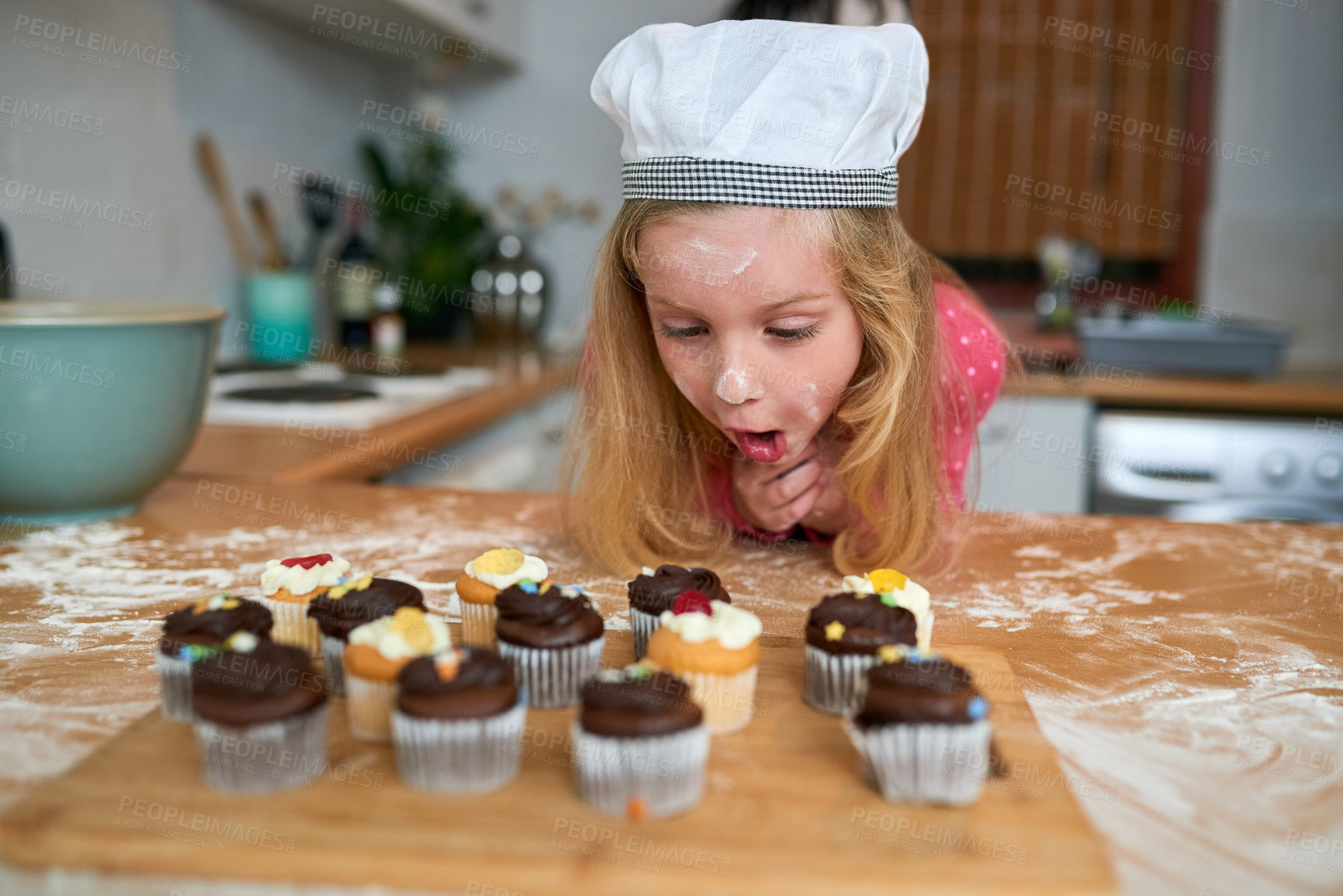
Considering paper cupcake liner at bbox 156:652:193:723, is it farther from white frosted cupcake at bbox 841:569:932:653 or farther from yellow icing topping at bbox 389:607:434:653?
white frosted cupcake at bbox 841:569:932:653

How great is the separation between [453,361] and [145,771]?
7.06ft

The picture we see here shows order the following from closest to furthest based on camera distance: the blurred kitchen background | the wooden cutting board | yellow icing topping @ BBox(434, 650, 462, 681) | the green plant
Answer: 1. the wooden cutting board
2. yellow icing topping @ BBox(434, 650, 462, 681)
3. the blurred kitchen background
4. the green plant

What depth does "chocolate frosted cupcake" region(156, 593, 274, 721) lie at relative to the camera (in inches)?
29.5

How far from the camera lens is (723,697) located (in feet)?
2.50

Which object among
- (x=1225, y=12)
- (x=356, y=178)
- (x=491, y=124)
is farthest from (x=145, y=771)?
(x=1225, y=12)

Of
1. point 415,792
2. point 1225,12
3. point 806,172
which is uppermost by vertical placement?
point 1225,12

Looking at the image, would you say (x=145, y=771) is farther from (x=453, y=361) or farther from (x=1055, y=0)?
(x=1055, y=0)

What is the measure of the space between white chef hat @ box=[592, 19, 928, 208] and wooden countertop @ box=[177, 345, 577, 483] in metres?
0.51

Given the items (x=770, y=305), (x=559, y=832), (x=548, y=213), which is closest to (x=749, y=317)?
(x=770, y=305)

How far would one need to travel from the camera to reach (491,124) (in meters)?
3.60

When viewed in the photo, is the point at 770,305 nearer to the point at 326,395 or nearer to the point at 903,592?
the point at 903,592

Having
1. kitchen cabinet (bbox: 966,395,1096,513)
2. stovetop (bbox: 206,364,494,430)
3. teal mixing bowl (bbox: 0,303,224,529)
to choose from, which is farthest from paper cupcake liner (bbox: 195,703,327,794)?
kitchen cabinet (bbox: 966,395,1096,513)

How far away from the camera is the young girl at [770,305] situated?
94 centimetres

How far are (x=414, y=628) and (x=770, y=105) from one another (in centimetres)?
51
